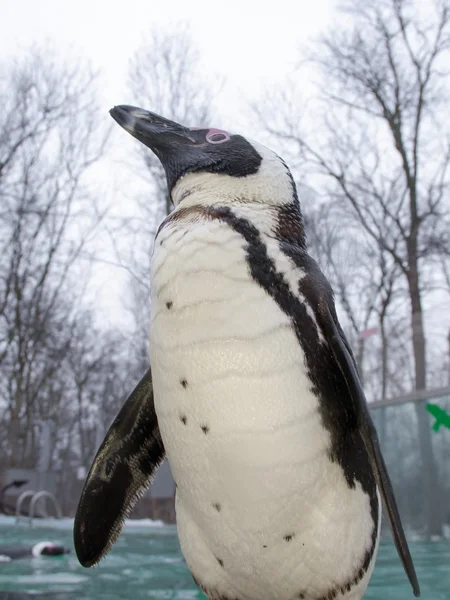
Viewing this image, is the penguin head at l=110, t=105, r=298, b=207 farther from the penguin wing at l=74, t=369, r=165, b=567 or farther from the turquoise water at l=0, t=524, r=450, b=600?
the turquoise water at l=0, t=524, r=450, b=600

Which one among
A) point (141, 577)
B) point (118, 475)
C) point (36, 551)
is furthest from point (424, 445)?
point (118, 475)

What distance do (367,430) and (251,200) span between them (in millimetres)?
403

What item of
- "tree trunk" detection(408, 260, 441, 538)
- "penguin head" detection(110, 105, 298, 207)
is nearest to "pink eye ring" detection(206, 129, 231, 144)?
"penguin head" detection(110, 105, 298, 207)

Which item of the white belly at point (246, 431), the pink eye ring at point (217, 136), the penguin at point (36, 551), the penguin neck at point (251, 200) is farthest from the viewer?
the penguin at point (36, 551)

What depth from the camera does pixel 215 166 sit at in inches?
41.4

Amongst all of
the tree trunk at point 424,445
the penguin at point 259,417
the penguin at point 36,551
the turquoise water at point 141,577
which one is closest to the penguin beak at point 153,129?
the penguin at point 259,417

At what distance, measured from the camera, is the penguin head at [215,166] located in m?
A: 1.04

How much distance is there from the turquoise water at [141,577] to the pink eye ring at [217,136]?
1.39 metres

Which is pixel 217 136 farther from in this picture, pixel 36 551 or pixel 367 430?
pixel 36 551

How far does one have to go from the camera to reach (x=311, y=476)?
35.2 inches

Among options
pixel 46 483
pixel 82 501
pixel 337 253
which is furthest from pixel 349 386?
pixel 337 253

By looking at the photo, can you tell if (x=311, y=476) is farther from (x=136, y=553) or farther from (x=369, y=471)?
(x=136, y=553)

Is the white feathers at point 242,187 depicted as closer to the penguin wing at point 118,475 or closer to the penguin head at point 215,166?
the penguin head at point 215,166

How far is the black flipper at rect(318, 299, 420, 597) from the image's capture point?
0.90 m
